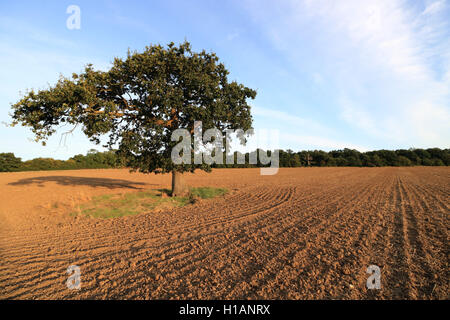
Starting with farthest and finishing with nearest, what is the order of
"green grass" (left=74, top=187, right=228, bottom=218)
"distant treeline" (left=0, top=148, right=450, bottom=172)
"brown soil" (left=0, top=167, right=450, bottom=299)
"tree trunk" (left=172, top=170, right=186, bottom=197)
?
"distant treeline" (left=0, top=148, right=450, bottom=172), "tree trunk" (left=172, top=170, right=186, bottom=197), "green grass" (left=74, top=187, right=228, bottom=218), "brown soil" (left=0, top=167, right=450, bottom=299)

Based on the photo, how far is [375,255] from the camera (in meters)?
5.62

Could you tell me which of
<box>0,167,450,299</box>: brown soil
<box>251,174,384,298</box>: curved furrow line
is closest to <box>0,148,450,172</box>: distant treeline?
<box>0,167,450,299</box>: brown soil

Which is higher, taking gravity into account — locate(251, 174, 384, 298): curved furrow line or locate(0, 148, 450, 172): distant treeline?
locate(0, 148, 450, 172): distant treeline

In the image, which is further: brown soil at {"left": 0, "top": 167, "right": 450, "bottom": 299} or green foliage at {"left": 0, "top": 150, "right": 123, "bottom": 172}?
green foliage at {"left": 0, "top": 150, "right": 123, "bottom": 172}

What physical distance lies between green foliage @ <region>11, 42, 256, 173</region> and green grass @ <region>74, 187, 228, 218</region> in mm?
2358

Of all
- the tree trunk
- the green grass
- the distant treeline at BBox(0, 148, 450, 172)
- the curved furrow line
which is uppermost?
the distant treeline at BBox(0, 148, 450, 172)

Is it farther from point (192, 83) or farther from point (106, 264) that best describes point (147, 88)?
point (106, 264)

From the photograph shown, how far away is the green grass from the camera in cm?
1163

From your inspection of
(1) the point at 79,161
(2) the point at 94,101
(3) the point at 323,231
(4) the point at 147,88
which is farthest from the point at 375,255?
(1) the point at 79,161

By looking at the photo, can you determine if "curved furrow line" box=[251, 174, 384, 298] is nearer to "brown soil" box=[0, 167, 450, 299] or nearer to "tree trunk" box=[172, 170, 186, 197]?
"brown soil" box=[0, 167, 450, 299]

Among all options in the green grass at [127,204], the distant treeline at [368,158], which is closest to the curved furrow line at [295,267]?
the green grass at [127,204]

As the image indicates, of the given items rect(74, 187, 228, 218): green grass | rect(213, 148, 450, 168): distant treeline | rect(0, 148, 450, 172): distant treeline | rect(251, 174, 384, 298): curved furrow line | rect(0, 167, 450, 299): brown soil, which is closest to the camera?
rect(0, 167, 450, 299): brown soil

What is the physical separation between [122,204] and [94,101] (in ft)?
21.1

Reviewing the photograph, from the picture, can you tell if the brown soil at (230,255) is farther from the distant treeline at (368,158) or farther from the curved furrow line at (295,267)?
the distant treeline at (368,158)
